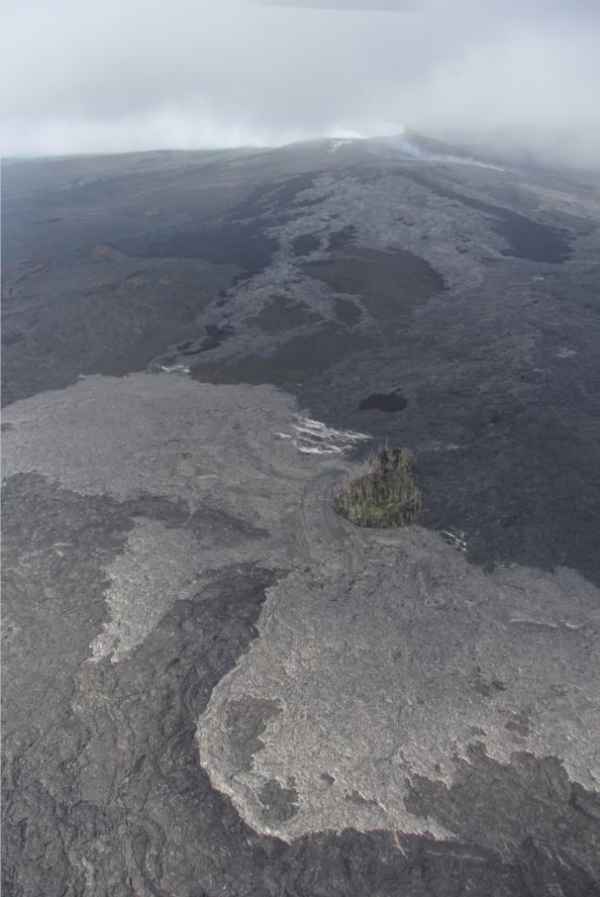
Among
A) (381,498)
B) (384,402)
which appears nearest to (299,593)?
(381,498)

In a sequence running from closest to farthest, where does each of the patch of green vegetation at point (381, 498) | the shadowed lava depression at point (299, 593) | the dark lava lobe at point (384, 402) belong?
the shadowed lava depression at point (299, 593) → the patch of green vegetation at point (381, 498) → the dark lava lobe at point (384, 402)

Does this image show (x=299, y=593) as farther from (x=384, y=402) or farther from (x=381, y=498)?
(x=384, y=402)

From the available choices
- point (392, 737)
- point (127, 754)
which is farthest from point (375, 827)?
point (127, 754)

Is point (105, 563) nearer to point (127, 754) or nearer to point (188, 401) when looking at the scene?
point (127, 754)


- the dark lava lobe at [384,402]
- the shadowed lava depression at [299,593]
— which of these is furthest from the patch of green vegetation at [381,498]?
the dark lava lobe at [384,402]

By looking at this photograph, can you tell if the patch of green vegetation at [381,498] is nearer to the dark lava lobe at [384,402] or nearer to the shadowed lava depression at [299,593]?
the shadowed lava depression at [299,593]

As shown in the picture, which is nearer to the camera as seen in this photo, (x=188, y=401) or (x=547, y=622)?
(x=547, y=622)
